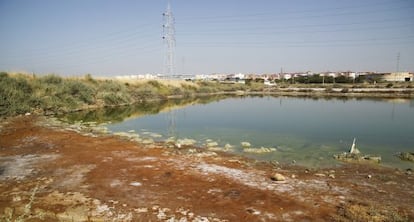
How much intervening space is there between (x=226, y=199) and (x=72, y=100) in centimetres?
2570

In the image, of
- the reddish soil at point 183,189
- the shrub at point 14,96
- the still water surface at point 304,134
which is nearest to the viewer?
the reddish soil at point 183,189

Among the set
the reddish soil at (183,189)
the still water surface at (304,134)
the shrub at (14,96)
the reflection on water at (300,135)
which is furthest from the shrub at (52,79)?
the reddish soil at (183,189)

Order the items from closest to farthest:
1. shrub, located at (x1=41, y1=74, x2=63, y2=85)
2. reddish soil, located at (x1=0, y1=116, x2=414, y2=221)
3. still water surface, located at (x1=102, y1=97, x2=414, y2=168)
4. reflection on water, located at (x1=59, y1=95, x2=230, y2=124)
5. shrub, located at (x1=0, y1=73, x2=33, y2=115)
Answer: reddish soil, located at (x1=0, y1=116, x2=414, y2=221) < still water surface, located at (x1=102, y1=97, x2=414, y2=168) < shrub, located at (x1=0, y1=73, x2=33, y2=115) < reflection on water, located at (x1=59, y1=95, x2=230, y2=124) < shrub, located at (x1=41, y1=74, x2=63, y2=85)

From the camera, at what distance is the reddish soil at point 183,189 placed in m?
5.61

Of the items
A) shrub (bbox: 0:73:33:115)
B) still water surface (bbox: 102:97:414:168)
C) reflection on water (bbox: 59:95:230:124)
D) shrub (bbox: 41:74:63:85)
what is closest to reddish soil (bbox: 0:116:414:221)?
still water surface (bbox: 102:97:414:168)

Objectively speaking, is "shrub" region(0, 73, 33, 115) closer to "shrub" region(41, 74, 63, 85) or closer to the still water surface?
"shrub" region(41, 74, 63, 85)

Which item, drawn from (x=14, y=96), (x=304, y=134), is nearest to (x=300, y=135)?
(x=304, y=134)

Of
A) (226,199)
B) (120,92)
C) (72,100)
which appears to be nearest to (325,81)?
(120,92)

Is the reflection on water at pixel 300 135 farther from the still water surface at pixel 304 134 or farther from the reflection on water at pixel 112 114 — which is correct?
the reflection on water at pixel 112 114

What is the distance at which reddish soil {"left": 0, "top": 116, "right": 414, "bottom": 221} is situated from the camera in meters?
5.61

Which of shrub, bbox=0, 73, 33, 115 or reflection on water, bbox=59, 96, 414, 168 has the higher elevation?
shrub, bbox=0, 73, 33, 115

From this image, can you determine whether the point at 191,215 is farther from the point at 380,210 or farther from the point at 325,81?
the point at 325,81

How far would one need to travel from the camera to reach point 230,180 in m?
7.66

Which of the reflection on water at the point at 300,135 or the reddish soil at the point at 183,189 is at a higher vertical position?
the reddish soil at the point at 183,189
